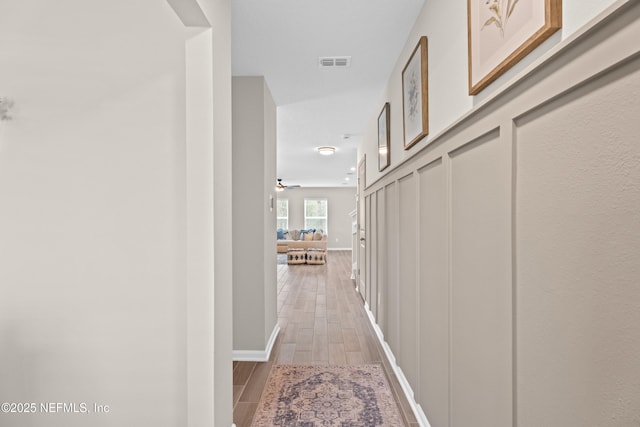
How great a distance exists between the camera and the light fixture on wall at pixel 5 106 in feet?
5.53

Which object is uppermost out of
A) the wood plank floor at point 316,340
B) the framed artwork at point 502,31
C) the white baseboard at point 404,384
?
the framed artwork at point 502,31

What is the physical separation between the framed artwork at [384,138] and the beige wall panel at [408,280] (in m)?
0.58

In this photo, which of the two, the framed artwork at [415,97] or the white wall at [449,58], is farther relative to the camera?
the framed artwork at [415,97]

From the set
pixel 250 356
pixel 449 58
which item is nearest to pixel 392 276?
pixel 250 356

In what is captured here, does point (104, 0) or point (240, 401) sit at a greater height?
point (104, 0)

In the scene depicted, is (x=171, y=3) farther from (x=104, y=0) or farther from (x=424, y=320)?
(x=424, y=320)

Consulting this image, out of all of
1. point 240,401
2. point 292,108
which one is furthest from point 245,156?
point 240,401

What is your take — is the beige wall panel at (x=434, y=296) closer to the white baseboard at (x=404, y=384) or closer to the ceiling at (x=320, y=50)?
the white baseboard at (x=404, y=384)

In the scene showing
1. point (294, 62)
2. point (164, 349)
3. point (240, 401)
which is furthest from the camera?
point (294, 62)

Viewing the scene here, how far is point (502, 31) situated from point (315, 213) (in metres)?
12.3

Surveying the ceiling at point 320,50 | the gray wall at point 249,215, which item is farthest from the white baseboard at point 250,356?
the ceiling at point 320,50

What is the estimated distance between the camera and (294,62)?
2.69 m

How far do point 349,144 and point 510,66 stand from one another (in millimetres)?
4794

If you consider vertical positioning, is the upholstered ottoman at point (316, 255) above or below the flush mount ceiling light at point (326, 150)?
below
